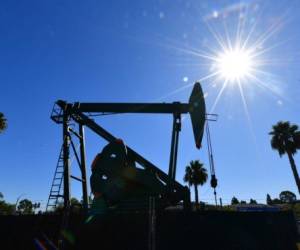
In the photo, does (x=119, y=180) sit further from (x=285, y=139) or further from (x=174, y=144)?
(x=285, y=139)

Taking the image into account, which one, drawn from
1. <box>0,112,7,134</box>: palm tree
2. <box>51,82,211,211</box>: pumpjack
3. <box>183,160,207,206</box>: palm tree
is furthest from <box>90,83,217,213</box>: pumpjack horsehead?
<box>183,160,207,206</box>: palm tree

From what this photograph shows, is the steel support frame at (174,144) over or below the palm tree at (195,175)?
below

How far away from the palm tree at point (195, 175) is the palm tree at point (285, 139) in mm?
14806

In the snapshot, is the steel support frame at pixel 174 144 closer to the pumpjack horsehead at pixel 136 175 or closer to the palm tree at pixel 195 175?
the pumpjack horsehead at pixel 136 175

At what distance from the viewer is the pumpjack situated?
1362 centimetres

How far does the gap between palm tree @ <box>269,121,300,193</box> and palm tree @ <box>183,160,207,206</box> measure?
48.6 ft

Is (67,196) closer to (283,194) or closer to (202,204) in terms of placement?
(202,204)

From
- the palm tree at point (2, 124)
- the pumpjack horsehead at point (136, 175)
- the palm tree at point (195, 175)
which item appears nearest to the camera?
the pumpjack horsehead at point (136, 175)

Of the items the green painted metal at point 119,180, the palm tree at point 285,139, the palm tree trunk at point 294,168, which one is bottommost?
the green painted metal at point 119,180

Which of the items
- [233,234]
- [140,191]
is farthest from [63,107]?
[233,234]

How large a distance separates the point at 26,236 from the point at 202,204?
8.09 m

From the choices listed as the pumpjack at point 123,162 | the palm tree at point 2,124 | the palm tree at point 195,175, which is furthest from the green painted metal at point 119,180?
the palm tree at point 195,175

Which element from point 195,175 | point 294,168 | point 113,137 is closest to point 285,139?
point 294,168

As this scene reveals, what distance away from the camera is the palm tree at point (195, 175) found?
139 feet
